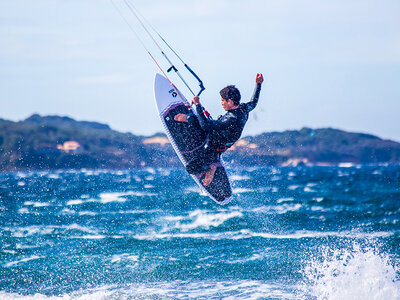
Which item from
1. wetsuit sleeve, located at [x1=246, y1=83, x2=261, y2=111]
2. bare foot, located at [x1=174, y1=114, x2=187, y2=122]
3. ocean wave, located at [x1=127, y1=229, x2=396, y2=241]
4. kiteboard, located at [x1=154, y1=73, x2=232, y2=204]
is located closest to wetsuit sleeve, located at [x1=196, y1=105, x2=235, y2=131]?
wetsuit sleeve, located at [x1=246, y1=83, x2=261, y2=111]

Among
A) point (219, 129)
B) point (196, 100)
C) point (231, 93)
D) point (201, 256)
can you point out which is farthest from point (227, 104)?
point (201, 256)

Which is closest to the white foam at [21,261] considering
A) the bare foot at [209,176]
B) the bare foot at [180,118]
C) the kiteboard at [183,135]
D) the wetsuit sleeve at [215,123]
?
the kiteboard at [183,135]

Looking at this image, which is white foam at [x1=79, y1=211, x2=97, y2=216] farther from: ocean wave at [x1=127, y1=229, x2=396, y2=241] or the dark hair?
the dark hair

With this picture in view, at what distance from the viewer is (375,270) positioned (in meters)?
9.47

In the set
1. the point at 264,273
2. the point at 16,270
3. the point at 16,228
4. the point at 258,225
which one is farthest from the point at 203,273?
the point at 16,228

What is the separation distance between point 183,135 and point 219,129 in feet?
4.99

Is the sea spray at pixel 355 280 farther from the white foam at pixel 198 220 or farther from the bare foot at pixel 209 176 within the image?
the white foam at pixel 198 220

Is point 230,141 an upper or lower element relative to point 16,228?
upper

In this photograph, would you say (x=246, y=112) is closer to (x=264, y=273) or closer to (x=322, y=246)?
(x=264, y=273)

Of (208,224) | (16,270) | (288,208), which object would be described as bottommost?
(288,208)

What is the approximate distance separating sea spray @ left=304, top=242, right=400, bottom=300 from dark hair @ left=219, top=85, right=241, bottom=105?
3.73 metres

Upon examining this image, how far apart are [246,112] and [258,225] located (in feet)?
34.1

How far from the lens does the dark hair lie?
26.7 feet

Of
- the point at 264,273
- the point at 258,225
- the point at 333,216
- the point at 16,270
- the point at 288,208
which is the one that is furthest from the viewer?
the point at 288,208
